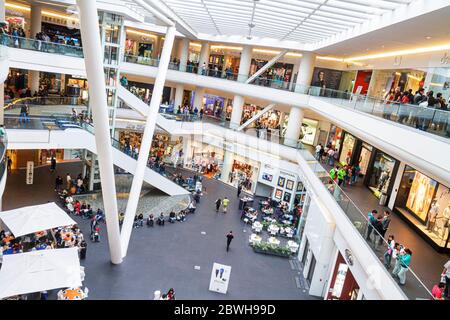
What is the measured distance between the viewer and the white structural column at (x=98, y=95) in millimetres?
8034

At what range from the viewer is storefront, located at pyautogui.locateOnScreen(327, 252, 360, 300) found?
1438 centimetres

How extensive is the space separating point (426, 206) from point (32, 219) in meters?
15.5

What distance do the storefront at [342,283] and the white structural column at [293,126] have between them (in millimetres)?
12314

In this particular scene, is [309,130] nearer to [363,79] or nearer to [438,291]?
[363,79]

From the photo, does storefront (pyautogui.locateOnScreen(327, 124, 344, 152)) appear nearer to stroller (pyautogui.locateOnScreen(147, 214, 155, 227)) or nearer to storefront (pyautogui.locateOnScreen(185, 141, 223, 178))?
storefront (pyautogui.locateOnScreen(185, 141, 223, 178))

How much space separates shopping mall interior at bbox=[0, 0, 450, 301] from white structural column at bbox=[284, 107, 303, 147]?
104 mm

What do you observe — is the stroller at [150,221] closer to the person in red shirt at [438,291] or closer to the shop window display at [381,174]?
the shop window display at [381,174]

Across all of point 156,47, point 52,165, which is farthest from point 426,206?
point 156,47

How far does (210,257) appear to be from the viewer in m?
18.6

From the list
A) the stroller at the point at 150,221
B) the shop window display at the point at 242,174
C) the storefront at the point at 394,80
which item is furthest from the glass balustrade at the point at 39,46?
the storefront at the point at 394,80

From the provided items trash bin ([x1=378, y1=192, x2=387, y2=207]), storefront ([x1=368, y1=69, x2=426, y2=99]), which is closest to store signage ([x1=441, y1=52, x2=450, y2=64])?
storefront ([x1=368, y1=69, x2=426, y2=99])

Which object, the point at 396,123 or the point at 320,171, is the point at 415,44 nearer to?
the point at 396,123

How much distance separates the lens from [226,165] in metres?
31.9
